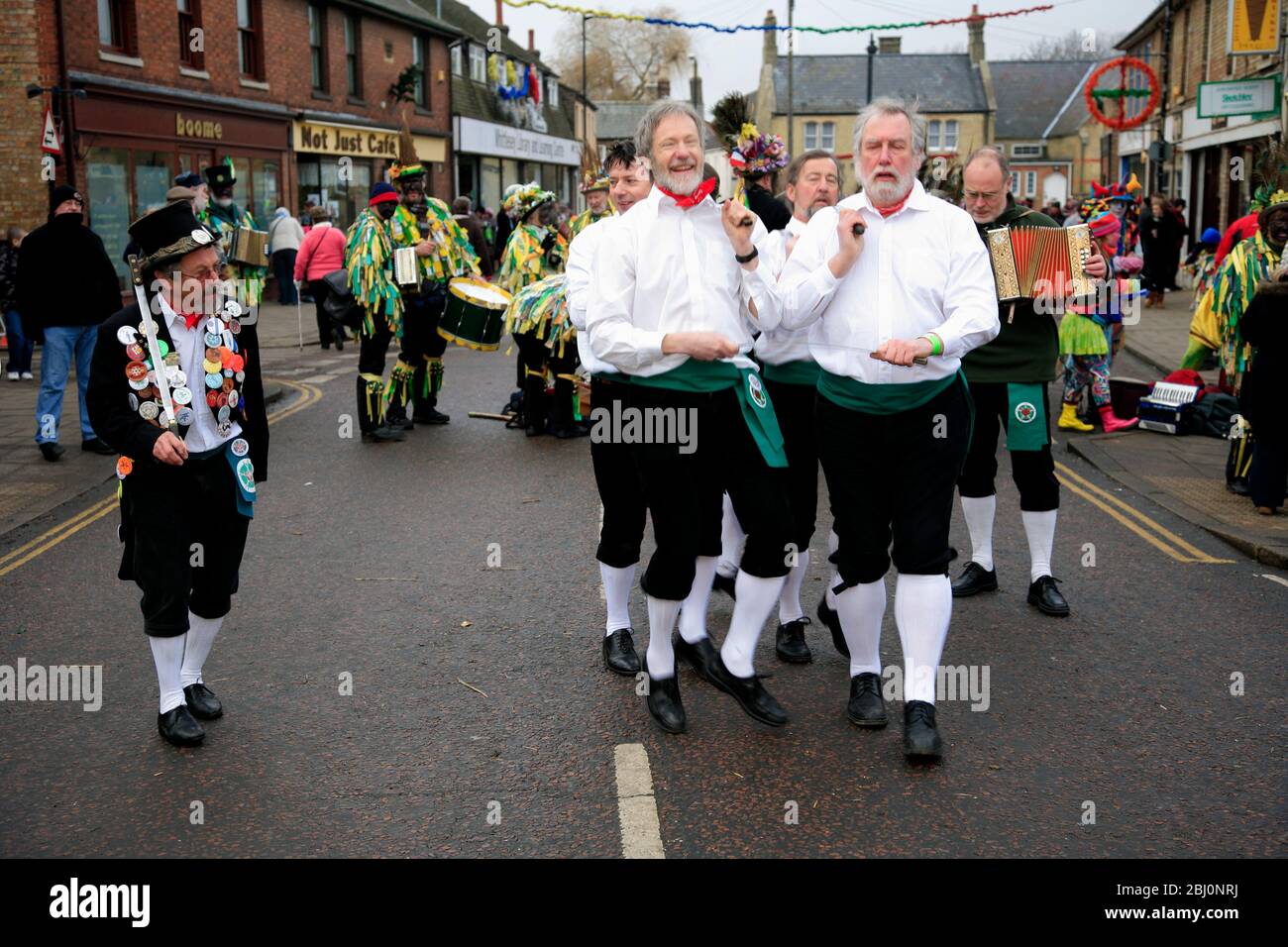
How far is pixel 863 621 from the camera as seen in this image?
15.8 feet

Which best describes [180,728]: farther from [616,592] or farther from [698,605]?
[698,605]

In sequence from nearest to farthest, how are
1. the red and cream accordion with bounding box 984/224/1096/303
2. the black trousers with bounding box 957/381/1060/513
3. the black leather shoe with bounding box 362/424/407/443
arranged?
the red and cream accordion with bounding box 984/224/1096/303 → the black trousers with bounding box 957/381/1060/513 → the black leather shoe with bounding box 362/424/407/443

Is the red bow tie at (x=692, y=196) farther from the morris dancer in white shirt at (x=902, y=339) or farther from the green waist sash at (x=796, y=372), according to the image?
the green waist sash at (x=796, y=372)

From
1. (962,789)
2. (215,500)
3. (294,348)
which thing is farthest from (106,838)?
(294,348)

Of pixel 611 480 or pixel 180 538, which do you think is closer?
pixel 180 538

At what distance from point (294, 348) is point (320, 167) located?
12.5 m

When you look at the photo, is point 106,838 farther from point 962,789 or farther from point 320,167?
point 320,167

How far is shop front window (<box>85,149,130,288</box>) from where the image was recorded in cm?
2039

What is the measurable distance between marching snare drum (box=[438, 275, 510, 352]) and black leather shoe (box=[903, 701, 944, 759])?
6.95 meters

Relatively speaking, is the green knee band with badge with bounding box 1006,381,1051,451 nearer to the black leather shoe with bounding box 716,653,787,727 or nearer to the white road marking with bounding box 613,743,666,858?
the black leather shoe with bounding box 716,653,787,727

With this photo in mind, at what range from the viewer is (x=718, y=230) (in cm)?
450

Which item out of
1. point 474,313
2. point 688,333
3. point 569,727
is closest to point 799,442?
point 688,333

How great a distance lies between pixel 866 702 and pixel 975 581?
189 cm

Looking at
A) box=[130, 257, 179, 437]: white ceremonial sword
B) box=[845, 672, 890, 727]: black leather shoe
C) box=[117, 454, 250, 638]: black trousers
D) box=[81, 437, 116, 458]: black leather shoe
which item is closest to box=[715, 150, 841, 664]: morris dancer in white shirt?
box=[845, 672, 890, 727]: black leather shoe
